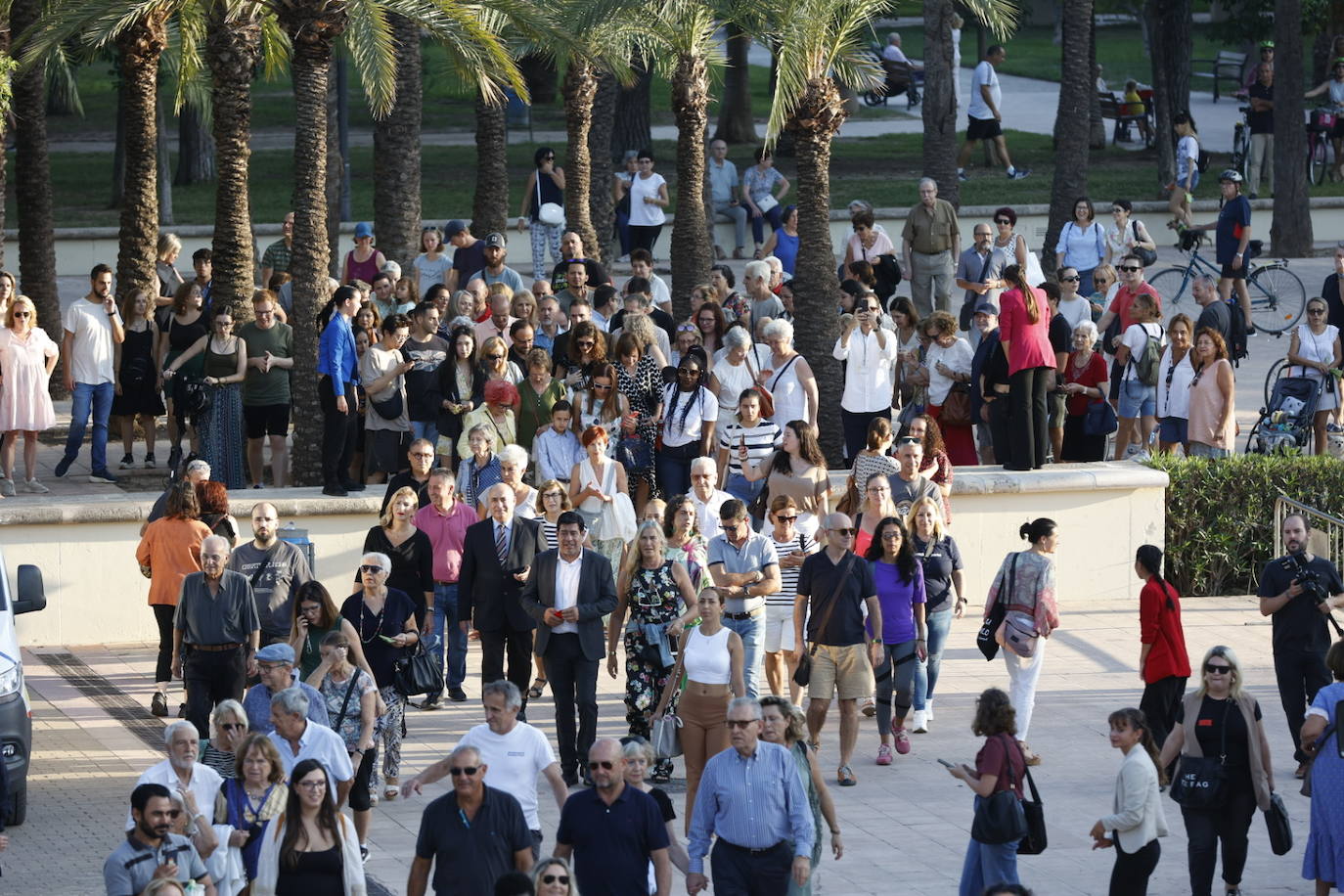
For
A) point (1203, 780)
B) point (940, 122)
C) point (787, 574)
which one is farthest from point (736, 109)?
point (1203, 780)

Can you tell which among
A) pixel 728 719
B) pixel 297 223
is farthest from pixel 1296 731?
pixel 297 223

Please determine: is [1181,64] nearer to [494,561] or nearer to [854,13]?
[854,13]

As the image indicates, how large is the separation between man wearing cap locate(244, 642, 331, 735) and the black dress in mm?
8819

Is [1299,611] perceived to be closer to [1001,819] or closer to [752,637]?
[752,637]

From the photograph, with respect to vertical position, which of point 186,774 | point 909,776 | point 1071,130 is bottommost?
point 909,776

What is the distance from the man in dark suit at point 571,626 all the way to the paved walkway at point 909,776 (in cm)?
48

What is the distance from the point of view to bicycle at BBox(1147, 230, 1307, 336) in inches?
1020

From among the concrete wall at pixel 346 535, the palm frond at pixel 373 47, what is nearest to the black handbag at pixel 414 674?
the concrete wall at pixel 346 535

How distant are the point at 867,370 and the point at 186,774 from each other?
29.5ft

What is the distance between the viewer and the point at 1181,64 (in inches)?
1406

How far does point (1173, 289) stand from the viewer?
2681 cm

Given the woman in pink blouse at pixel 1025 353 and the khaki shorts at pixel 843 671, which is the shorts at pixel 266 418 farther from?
the khaki shorts at pixel 843 671

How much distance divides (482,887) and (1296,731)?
20.2 ft

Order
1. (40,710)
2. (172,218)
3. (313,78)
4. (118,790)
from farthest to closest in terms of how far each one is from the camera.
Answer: (172,218)
(313,78)
(40,710)
(118,790)
